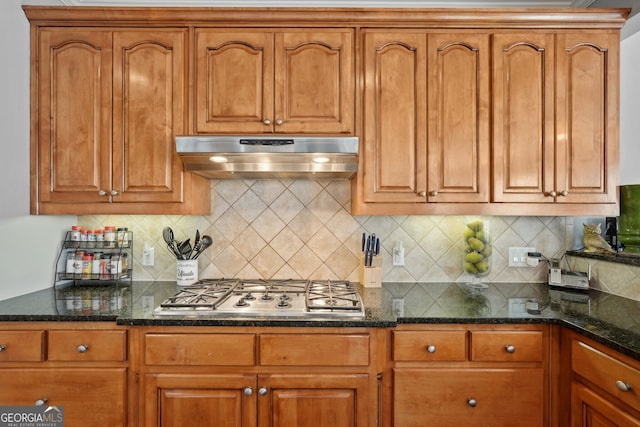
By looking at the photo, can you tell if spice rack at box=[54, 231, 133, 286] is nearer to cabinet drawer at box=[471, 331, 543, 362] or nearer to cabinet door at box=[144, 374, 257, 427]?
cabinet door at box=[144, 374, 257, 427]

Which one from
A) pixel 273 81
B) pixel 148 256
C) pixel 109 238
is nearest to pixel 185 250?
pixel 148 256

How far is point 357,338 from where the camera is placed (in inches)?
60.1

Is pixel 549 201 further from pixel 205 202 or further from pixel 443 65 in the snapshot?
pixel 205 202

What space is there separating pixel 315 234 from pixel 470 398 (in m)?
1.19

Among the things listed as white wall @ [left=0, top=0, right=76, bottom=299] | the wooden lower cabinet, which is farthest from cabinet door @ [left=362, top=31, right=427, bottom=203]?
white wall @ [left=0, top=0, right=76, bottom=299]

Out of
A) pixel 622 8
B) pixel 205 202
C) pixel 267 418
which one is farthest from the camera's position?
pixel 205 202

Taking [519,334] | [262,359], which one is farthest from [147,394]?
[519,334]

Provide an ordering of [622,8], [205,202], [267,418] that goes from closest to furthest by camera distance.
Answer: [267,418] < [622,8] < [205,202]

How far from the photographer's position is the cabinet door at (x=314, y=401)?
1.52m

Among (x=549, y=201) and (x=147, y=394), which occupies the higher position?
(x=549, y=201)

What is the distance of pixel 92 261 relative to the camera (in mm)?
2045

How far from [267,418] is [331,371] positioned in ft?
1.12

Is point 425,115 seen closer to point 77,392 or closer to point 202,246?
point 202,246

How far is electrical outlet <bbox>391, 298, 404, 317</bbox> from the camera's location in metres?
1.61
